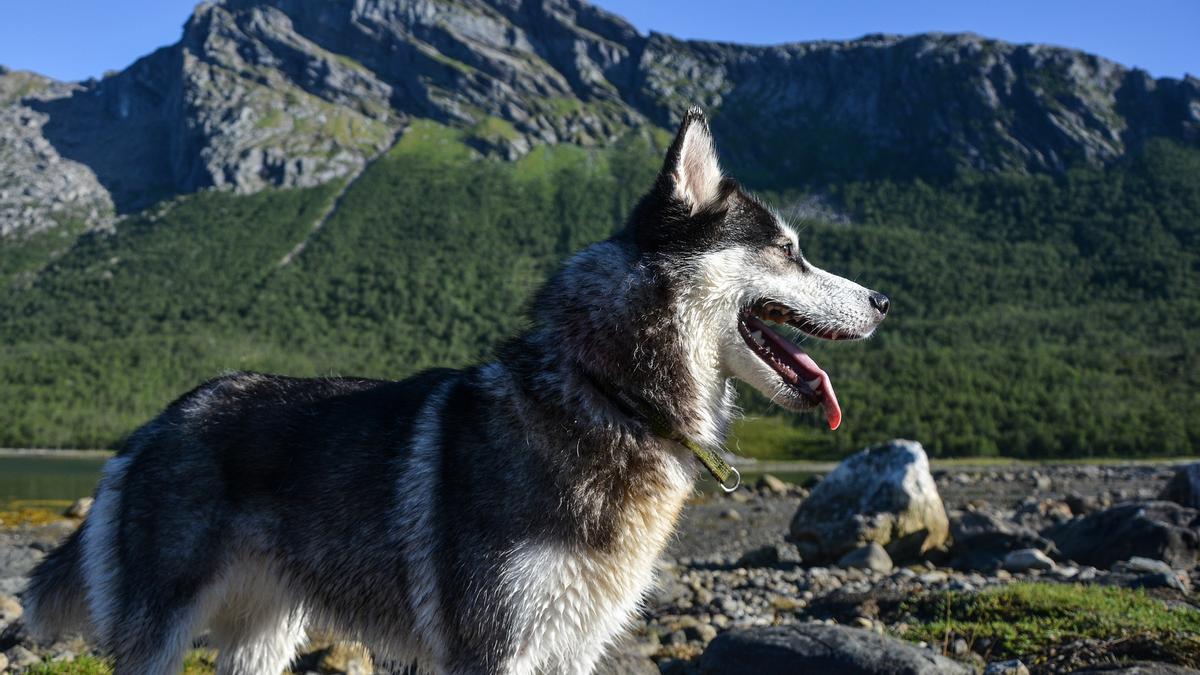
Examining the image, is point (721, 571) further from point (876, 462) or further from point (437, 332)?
point (437, 332)

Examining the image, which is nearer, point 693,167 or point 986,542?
point 693,167

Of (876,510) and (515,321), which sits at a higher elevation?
(876,510)

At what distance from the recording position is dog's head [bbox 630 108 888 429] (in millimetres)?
4418

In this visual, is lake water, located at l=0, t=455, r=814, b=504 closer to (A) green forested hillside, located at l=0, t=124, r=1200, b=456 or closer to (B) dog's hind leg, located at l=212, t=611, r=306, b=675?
(B) dog's hind leg, located at l=212, t=611, r=306, b=675

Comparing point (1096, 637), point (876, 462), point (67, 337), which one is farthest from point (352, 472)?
point (67, 337)

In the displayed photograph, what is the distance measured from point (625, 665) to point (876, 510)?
10.5m

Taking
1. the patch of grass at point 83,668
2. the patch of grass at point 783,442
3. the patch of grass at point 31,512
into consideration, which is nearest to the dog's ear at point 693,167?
the patch of grass at point 83,668

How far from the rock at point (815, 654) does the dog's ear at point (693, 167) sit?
3727mm

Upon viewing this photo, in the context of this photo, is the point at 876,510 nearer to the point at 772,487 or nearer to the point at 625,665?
the point at 625,665

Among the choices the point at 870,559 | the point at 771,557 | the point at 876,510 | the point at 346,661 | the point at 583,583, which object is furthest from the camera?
the point at 771,557

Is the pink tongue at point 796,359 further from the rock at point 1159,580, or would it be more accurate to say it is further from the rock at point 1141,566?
the rock at point 1141,566

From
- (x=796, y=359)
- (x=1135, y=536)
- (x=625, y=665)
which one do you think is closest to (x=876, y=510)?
(x=1135, y=536)

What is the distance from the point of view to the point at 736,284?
4.50 meters

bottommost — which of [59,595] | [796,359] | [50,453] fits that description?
[50,453]
